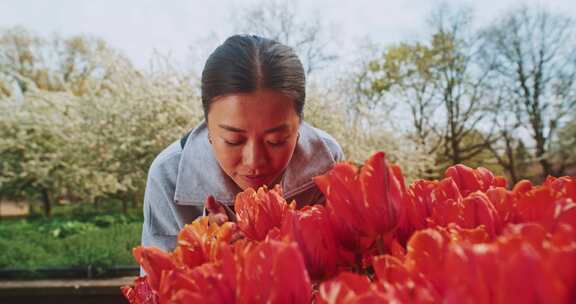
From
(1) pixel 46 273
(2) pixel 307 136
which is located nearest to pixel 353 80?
(1) pixel 46 273

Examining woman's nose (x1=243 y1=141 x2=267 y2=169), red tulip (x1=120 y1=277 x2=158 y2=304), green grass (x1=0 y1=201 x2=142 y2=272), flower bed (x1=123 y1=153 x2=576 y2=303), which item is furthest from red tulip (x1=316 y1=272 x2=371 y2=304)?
green grass (x1=0 y1=201 x2=142 y2=272)

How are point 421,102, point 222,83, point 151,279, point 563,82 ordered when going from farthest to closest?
point 421,102, point 563,82, point 222,83, point 151,279

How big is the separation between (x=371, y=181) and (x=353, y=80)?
1886cm

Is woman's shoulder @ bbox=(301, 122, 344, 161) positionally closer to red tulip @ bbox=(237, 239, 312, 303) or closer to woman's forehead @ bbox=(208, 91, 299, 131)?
woman's forehead @ bbox=(208, 91, 299, 131)

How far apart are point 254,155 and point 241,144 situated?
0.26 ft

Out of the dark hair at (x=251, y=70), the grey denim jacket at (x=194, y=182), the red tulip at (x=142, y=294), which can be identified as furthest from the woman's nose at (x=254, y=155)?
the red tulip at (x=142, y=294)

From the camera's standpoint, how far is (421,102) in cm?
2178

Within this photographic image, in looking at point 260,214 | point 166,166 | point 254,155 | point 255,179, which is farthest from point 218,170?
point 260,214

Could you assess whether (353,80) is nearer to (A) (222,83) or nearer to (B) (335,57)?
(B) (335,57)

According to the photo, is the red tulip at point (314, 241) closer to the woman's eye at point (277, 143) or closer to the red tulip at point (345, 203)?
the red tulip at point (345, 203)

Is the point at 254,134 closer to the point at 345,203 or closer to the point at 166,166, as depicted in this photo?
the point at 166,166

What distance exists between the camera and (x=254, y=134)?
5.00 ft

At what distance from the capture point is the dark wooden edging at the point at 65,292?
6.57m

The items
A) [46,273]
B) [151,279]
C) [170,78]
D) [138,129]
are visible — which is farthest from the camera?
[170,78]
